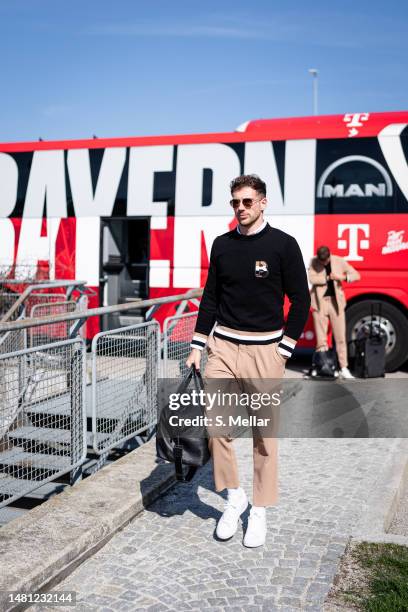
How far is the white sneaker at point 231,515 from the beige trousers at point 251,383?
0.09 m

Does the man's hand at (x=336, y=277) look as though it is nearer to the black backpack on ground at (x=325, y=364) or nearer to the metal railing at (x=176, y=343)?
the black backpack on ground at (x=325, y=364)

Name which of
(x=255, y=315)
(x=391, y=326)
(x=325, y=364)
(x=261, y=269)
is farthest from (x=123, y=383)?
(x=391, y=326)

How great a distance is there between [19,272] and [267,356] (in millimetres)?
8493

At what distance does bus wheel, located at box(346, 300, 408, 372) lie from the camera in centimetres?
1007

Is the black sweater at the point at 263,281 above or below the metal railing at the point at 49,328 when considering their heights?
above

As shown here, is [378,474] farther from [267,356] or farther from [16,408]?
[16,408]

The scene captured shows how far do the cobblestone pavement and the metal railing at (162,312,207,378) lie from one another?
137 centimetres

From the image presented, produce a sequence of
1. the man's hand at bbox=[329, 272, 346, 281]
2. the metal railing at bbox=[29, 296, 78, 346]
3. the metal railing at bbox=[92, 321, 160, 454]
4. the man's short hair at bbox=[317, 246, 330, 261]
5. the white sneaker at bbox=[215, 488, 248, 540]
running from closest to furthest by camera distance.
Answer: the white sneaker at bbox=[215, 488, 248, 540] < the metal railing at bbox=[92, 321, 160, 454] < the metal railing at bbox=[29, 296, 78, 346] < the man's short hair at bbox=[317, 246, 330, 261] < the man's hand at bbox=[329, 272, 346, 281]

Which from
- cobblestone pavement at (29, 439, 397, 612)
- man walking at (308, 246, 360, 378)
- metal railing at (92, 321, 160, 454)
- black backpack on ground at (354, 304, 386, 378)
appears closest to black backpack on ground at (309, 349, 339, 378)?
man walking at (308, 246, 360, 378)

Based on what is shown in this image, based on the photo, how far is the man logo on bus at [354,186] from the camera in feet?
32.9

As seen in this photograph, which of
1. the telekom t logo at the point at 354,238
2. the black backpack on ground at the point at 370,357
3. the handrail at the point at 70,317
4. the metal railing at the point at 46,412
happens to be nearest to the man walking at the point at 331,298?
the black backpack on ground at the point at 370,357

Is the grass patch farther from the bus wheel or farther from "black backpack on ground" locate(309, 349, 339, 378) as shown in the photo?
the bus wheel

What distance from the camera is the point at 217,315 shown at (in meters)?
4.02

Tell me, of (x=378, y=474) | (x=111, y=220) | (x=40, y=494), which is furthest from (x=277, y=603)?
(x=111, y=220)
